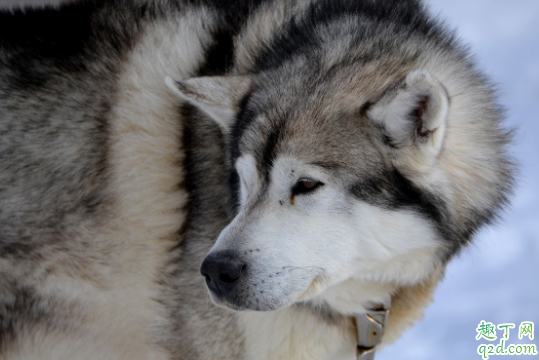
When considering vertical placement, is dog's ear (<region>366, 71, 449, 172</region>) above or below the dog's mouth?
above

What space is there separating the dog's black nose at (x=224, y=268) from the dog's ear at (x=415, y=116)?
0.78m

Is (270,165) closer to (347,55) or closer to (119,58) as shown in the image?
(347,55)

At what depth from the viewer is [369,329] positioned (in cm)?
328

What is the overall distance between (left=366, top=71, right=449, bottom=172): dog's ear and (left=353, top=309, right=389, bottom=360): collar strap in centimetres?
91

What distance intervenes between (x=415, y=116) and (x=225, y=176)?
1074 millimetres

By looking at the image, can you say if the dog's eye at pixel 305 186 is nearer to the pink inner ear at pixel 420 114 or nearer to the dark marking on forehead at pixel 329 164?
the dark marking on forehead at pixel 329 164

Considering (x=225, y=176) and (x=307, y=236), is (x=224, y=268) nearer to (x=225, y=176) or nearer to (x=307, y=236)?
(x=307, y=236)

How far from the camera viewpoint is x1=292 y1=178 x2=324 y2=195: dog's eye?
2.72 metres

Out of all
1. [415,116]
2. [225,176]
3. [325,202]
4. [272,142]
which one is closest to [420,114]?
[415,116]

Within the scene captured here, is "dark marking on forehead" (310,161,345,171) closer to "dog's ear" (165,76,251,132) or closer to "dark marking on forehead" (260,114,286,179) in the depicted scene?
"dark marking on forehead" (260,114,286,179)

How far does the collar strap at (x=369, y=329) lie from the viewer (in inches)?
128

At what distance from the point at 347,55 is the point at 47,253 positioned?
1.75 m

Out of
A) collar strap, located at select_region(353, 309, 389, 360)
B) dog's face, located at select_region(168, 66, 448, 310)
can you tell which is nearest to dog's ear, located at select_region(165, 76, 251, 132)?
dog's face, located at select_region(168, 66, 448, 310)

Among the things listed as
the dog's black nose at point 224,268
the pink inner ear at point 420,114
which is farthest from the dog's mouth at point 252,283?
the pink inner ear at point 420,114
